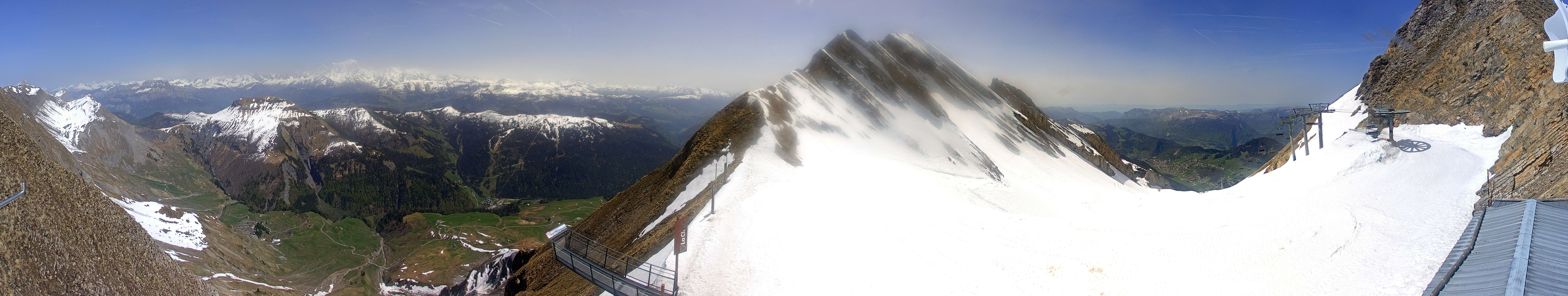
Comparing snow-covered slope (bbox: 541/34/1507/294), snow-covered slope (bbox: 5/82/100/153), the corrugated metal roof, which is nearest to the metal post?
snow-covered slope (bbox: 541/34/1507/294)

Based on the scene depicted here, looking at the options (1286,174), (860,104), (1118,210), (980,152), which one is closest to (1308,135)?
(1286,174)

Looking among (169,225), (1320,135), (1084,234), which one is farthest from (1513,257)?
(169,225)

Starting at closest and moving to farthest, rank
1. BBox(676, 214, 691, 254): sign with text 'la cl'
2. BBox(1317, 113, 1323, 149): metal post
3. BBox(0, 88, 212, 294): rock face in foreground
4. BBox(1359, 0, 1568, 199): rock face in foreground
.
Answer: BBox(0, 88, 212, 294): rock face in foreground
BBox(676, 214, 691, 254): sign with text 'la cl'
BBox(1359, 0, 1568, 199): rock face in foreground
BBox(1317, 113, 1323, 149): metal post

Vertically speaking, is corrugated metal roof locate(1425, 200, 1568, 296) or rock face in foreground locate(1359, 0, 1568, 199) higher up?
rock face in foreground locate(1359, 0, 1568, 199)

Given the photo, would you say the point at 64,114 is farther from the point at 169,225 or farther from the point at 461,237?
the point at 461,237

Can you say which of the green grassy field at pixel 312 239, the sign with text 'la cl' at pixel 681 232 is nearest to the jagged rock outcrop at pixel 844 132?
the sign with text 'la cl' at pixel 681 232

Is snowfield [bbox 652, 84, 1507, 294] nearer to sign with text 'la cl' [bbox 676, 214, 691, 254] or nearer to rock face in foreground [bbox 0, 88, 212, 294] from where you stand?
sign with text 'la cl' [bbox 676, 214, 691, 254]
